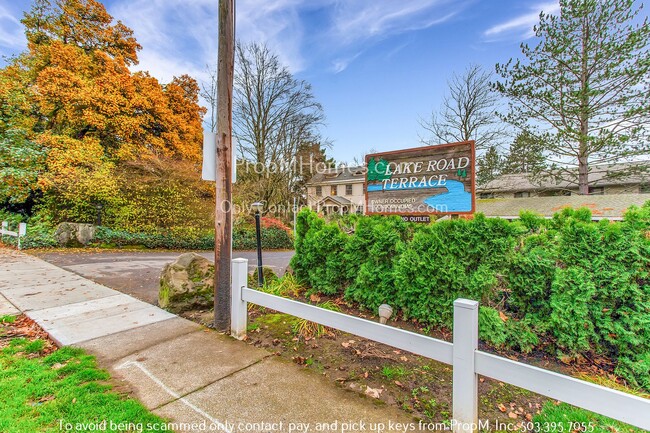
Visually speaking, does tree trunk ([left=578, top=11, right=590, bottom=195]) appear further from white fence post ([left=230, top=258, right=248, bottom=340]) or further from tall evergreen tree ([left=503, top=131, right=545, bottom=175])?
white fence post ([left=230, top=258, right=248, bottom=340])

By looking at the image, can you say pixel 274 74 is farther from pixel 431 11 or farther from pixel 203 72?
pixel 431 11

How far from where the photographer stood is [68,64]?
444 inches

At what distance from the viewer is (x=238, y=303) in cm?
307

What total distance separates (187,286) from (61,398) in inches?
77.1

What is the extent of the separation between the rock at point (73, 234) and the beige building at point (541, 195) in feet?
33.1

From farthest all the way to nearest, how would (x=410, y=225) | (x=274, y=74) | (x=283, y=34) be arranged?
(x=274, y=74) → (x=283, y=34) → (x=410, y=225)

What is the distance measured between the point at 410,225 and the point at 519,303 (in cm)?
139

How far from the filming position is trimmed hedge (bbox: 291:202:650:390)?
2.41 metres

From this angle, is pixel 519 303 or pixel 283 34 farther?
pixel 283 34

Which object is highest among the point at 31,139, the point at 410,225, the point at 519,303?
the point at 31,139

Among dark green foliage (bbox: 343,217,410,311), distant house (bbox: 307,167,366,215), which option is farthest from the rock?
distant house (bbox: 307,167,366,215)

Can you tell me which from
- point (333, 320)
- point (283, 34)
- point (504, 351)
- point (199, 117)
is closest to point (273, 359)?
point (333, 320)

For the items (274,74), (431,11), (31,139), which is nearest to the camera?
(431,11)

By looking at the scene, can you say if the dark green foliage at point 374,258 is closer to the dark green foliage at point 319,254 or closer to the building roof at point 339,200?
the dark green foliage at point 319,254
